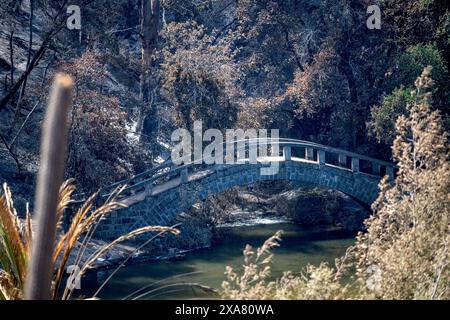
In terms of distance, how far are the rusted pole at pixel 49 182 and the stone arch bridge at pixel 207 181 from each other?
15.5 metres

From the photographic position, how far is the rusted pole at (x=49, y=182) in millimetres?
4406

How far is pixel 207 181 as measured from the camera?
2280 centimetres

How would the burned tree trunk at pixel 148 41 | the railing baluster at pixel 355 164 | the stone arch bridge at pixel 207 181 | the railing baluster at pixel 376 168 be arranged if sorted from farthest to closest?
the burned tree trunk at pixel 148 41
the railing baluster at pixel 376 168
the railing baluster at pixel 355 164
the stone arch bridge at pixel 207 181

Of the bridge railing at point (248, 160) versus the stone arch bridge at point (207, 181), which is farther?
the bridge railing at point (248, 160)

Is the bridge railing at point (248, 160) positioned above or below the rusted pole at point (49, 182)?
above

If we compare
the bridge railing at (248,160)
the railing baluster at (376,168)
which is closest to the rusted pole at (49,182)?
the bridge railing at (248,160)

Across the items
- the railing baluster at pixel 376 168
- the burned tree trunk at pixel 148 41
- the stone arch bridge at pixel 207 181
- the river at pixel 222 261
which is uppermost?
the burned tree trunk at pixel 148 41

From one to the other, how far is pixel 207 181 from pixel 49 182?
722 inches

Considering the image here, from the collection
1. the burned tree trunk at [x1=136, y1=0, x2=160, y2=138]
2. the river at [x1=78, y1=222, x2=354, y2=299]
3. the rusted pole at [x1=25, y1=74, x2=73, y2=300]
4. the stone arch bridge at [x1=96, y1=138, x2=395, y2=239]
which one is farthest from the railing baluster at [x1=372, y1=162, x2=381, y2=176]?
the rusted pole at [x1=25, y1=74, x2=73, y2=300]

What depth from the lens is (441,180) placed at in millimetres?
9469

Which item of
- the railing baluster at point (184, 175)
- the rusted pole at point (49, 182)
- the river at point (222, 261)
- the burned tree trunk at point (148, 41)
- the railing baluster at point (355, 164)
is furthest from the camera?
the burned tree trunk at point (148, 41)

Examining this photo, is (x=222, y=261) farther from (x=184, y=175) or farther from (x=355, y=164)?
(x=355, y=164)

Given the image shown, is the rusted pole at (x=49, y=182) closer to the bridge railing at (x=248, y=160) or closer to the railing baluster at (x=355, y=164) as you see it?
the bridge railing at (x=248, y=160)

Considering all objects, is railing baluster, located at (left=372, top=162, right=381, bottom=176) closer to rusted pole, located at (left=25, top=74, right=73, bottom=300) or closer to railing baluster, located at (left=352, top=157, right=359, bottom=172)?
railing baluster, located at (left=352, top=157, right=359, bottom=172)
